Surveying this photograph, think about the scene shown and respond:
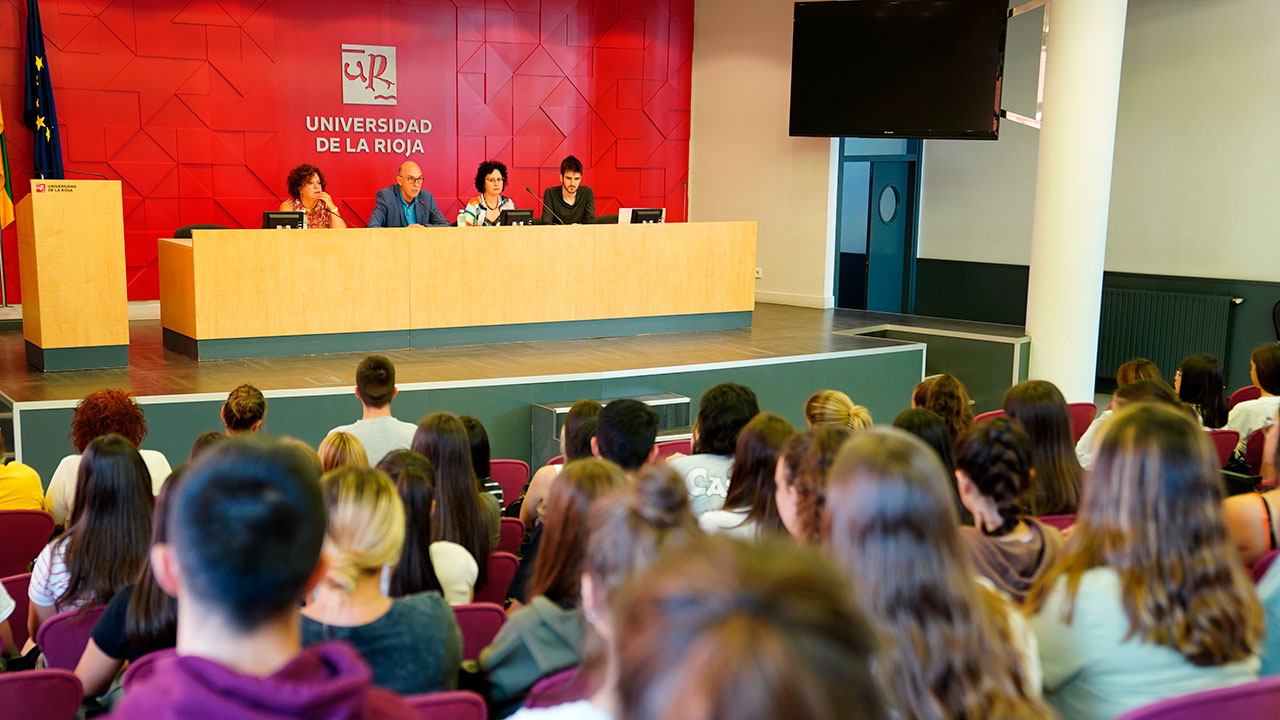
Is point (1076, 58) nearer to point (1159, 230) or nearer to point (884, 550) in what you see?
point (1159, 230)

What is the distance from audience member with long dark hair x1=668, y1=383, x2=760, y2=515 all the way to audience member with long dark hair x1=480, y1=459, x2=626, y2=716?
126 centimetres

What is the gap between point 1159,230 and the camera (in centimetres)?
962

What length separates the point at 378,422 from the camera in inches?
178

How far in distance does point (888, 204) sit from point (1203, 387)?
6.74 metres

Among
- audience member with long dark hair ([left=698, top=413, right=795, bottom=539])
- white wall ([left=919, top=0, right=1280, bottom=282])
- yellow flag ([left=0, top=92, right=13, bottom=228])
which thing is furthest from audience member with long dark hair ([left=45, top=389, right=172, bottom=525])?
white wall ([left=919, top=0, right=1280, bottom=282])

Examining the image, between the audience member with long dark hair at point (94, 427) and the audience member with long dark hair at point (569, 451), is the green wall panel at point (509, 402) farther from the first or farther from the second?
the audience member with long dark hair at point (569, 451)

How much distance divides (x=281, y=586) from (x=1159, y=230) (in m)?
9.75

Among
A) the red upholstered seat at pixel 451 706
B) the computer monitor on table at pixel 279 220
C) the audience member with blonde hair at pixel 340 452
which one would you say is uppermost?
the computer monitor on table at pixel 279 220

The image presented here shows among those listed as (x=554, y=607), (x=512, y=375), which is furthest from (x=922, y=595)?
(x=512, y=375)

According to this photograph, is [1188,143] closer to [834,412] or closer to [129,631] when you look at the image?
[834,412]

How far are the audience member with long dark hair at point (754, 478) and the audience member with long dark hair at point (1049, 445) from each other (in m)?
0.90

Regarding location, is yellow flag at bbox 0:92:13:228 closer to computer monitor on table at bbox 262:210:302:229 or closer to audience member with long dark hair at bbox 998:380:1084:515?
computer monitor on table at bbox 262:210:302:229

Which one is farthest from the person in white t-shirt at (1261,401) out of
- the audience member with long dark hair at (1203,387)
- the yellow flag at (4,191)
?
the yellow flag at (4,191)

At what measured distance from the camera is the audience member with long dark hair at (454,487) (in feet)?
11.0
